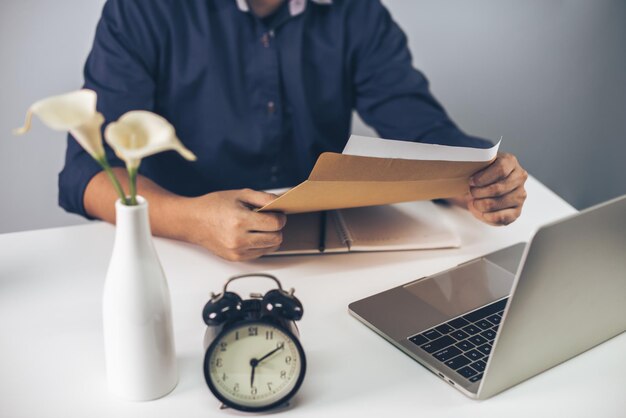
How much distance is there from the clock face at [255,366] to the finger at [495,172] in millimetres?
484

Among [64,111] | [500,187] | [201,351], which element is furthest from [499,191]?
[64,111]

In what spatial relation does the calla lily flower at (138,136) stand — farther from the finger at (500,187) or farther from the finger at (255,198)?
the finger at (500,187)

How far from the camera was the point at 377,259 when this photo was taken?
3.81 ft

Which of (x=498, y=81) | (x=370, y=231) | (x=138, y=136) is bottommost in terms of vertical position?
(x=498, y=81)

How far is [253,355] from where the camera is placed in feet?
Result: 2.52

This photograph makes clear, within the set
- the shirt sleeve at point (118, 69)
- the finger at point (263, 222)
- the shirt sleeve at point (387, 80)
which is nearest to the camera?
the finger at point (263, 222)

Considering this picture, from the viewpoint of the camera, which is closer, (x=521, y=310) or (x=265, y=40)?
(x=521, y=310)

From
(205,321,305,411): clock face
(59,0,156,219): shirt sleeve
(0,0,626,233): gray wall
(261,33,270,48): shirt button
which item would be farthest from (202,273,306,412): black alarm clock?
(0,0,626,233): gray wall

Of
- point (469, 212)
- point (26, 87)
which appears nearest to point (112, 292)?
point (469, 212)

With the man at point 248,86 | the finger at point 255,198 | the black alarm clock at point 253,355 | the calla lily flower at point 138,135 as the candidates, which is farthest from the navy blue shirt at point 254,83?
the calla lily flower at point 138,135

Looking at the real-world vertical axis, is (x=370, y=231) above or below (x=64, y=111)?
below

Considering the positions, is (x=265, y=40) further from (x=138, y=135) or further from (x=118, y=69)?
(x=138, y=135)

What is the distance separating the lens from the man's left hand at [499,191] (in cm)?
112

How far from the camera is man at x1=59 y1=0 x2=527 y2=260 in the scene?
1453mm
